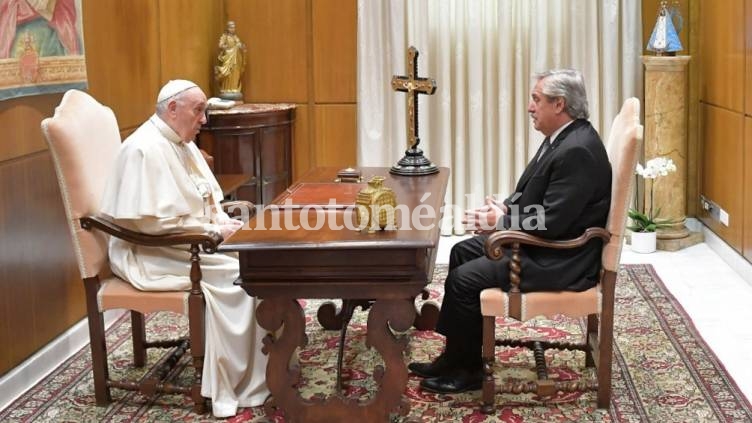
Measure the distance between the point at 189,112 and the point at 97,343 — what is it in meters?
1.01

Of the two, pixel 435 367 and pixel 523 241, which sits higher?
pixel 523 241

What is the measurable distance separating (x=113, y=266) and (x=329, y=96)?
3.68 metres

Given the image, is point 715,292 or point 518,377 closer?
point 518,377

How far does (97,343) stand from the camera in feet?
12.3

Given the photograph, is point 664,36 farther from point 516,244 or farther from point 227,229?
point 227,229

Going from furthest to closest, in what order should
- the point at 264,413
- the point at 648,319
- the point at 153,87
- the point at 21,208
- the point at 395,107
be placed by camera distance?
the point at 395,107 < the point at 153,87 < the point at 648,319 < the point at 21,208 < the point at 264,413

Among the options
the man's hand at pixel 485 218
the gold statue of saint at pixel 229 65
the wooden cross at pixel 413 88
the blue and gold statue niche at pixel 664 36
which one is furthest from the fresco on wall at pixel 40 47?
the blue and gold statue niche at pixel 664 36

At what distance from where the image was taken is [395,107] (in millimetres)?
7047

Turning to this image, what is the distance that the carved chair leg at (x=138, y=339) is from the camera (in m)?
4.18

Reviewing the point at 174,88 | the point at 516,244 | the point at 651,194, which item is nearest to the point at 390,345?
the point at 516,244

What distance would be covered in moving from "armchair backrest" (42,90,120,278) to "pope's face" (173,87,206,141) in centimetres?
35

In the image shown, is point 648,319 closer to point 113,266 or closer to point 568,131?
point 568,131

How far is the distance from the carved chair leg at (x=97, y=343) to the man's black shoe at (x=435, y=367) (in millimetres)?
1300

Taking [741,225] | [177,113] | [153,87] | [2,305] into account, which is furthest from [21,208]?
[741,225]
